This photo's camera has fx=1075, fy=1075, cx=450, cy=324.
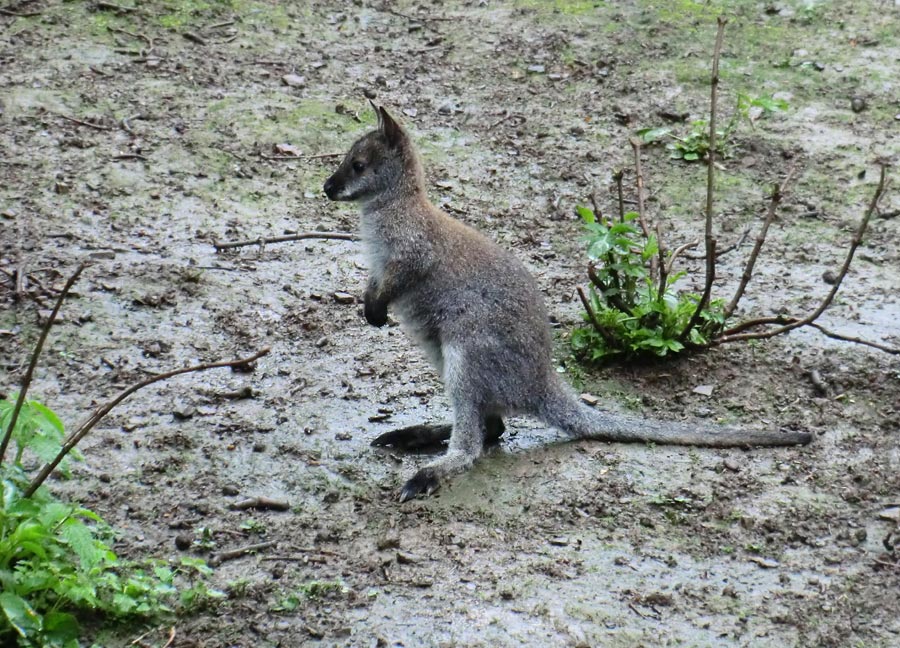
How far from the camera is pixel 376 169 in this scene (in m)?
5.15

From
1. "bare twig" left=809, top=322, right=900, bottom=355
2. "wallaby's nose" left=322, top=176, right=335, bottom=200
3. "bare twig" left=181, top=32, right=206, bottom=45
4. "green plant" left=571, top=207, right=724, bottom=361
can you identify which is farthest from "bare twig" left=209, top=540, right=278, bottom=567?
"bare twig" left=181, top=32, right=206, bottom=45

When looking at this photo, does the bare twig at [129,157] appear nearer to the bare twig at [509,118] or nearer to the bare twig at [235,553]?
the bare twig at [509,118]

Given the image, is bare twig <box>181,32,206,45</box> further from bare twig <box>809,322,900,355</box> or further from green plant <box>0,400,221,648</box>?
green plant <box>0,400,221,648</box>

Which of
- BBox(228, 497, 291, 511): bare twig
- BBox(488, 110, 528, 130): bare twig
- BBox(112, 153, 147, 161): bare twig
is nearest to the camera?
BBox(228, 497, 291, 511): bare twig

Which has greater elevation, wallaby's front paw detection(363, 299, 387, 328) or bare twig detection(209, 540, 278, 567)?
wallaby's front paw detection(363, 299, 387, 328)

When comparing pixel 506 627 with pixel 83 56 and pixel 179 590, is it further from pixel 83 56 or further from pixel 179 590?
pixel 83 56

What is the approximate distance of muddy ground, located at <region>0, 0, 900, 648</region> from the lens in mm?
3805

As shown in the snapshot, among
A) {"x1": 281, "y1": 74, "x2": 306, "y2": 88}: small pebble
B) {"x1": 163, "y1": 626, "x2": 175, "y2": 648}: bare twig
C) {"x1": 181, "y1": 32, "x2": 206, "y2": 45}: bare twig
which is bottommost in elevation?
{"x1": 163, "y1": 626, "x2": 175, "y2": 648}: bare twig

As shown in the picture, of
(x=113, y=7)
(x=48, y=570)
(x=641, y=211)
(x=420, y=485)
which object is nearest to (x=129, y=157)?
(x=113, y=7)

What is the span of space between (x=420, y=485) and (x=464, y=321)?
79cm

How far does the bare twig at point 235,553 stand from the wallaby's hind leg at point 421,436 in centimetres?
97

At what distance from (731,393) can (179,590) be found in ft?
9.47

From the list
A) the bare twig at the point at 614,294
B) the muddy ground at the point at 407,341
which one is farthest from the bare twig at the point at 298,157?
the bare twig at the point at 614,294

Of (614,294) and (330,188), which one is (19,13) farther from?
(614,294)
